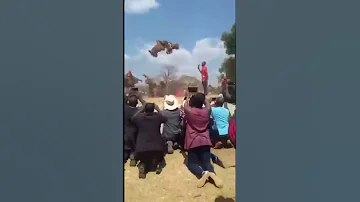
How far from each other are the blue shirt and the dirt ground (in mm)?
150

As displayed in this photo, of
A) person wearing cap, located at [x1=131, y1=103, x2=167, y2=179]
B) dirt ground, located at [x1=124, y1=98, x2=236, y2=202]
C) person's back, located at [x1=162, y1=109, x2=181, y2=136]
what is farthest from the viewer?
person's back, located at [x1=162, y1=109, x2=181, y2=136]

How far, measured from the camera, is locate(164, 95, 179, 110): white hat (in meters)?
2.59

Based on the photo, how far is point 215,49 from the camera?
2543 mm

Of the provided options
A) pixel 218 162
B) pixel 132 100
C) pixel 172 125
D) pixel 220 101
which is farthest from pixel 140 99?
pixel 218 162

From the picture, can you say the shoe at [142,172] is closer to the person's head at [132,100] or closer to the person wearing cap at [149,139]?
the person wearing cap at [149,139]

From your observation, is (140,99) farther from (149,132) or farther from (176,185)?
(176,185)

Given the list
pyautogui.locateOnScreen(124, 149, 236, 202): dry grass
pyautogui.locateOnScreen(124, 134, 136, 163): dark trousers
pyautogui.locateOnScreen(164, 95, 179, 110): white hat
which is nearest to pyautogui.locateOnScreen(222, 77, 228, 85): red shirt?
pyautogui.locateOnScreen(164, 95, 179, 110): white hat

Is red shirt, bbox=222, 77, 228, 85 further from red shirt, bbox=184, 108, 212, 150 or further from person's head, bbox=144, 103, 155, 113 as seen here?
A: person's head, bbox=144, 103, 155, 113

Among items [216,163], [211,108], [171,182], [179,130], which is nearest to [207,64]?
[211,108]

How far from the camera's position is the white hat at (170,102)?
259cm

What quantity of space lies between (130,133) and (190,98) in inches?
19.8

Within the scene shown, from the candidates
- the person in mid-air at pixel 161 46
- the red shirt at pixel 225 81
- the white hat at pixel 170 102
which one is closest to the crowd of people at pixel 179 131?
the white hat at pixel 170 102

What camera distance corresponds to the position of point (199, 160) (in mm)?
2600

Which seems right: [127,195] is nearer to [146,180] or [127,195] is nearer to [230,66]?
[146,180]
